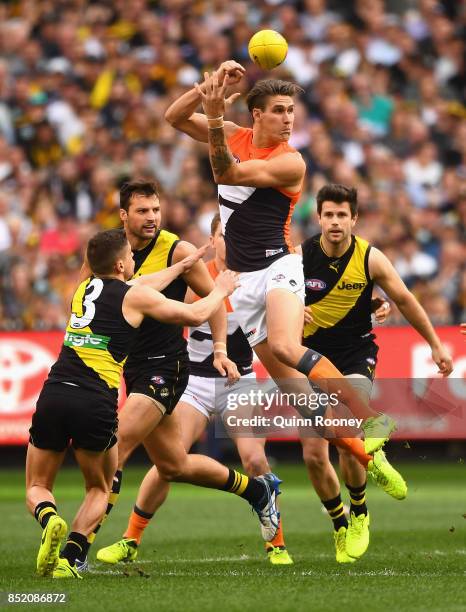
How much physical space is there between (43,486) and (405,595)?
2223 millimetres

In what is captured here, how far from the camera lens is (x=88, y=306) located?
766 centimetres

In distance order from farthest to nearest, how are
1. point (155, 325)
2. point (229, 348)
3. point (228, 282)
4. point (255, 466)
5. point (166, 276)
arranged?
point (229, 348), point (255, 466), point (155, 325), point (166, 276), point (228, 282)

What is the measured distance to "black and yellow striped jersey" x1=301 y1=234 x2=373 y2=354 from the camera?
9.06 m

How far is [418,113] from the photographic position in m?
20.0

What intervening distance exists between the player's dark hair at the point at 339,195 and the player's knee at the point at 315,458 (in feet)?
5.50

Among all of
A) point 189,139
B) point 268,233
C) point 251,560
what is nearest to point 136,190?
point 268,233

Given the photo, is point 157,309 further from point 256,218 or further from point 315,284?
point 315,284

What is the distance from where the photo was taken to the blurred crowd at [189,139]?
1720 centimetres

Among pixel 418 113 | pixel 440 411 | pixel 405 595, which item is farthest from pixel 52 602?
pixel 418 113

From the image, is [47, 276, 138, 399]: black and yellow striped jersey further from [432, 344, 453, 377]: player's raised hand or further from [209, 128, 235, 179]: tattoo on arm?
[432, 344, 453, 377]: player's raised hand

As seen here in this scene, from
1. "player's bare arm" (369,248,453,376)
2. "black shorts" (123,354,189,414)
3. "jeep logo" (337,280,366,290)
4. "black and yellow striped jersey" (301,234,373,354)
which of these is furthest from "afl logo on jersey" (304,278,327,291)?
"black shorts" (123,354,189,414)

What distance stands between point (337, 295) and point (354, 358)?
48 centimetres

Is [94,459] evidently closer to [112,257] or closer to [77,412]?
[77,412]

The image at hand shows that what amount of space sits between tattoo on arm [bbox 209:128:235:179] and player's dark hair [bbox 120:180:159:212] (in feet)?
2.29
